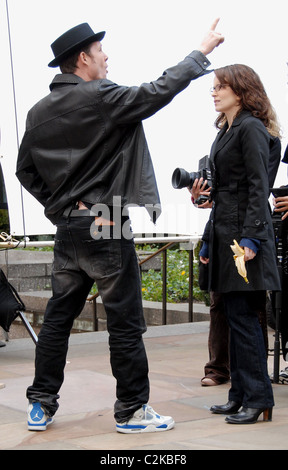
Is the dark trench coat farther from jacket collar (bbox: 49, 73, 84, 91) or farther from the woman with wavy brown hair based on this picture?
jacket collar (bbox: 49, 73, 84, 91)

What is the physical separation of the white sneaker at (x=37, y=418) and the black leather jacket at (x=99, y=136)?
3.04 feet

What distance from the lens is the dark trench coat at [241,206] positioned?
4242 millimetres

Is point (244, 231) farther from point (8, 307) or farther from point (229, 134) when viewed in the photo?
point (8, 307)

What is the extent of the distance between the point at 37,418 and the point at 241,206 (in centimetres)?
143

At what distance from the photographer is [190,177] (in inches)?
186

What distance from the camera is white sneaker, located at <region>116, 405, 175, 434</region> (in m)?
4.12

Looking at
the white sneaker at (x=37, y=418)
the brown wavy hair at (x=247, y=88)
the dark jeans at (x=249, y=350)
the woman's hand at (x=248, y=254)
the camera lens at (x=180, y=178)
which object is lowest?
the white sneaker at (x=37, y=418)

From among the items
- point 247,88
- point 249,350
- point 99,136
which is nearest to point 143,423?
point 249,350

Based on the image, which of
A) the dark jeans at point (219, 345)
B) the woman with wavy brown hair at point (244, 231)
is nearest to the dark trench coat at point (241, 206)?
the woman with wavy brown hair at point (244, 231)

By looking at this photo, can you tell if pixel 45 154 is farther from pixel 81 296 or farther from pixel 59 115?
pixel 81 296

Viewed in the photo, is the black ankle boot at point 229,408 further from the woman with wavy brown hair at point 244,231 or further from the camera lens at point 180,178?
the camera lens at point 180,178

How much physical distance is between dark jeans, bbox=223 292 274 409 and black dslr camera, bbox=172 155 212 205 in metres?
0.63

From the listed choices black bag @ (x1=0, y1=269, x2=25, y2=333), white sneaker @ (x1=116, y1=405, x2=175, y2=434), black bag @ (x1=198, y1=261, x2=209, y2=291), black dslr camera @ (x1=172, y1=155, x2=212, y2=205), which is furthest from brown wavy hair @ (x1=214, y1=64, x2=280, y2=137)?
black bag @ (x1=0, y1=269, x2=25, y2=333)
